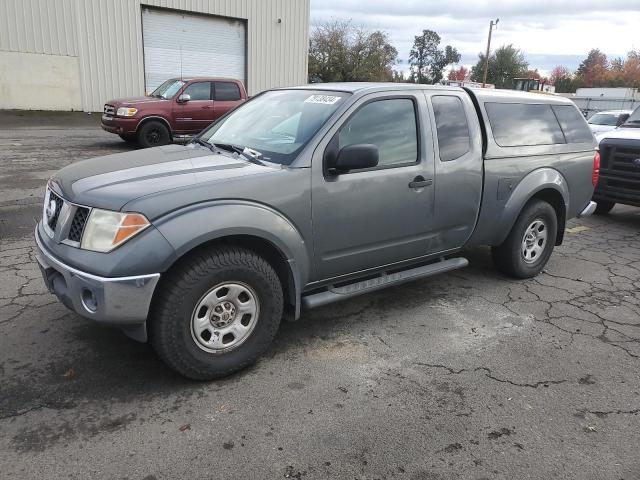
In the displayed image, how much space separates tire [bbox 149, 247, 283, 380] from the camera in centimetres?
293

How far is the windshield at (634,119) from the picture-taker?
8320 mm

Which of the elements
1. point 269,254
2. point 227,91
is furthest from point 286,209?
point 227,91

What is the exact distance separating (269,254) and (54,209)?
1394mm

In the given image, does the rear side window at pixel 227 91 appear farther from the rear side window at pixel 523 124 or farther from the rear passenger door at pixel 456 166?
the rear passenger door at pixel 456 166

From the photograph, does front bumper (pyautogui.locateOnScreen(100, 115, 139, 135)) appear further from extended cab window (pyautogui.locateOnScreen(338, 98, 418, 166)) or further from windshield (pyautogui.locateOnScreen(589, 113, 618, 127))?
windshield (pyautogui.locateOnScreen(589, 113, 618, 127))

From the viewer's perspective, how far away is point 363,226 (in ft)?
12.2

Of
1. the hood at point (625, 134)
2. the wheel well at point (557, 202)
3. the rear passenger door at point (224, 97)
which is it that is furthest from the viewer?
the rear passenger door at point (224, 97)

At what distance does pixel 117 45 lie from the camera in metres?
21.3

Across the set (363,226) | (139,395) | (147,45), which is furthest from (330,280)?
(147,45)

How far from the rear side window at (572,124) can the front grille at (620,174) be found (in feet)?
7.86

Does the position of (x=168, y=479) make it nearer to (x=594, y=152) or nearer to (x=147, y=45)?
(x=594, y=152)

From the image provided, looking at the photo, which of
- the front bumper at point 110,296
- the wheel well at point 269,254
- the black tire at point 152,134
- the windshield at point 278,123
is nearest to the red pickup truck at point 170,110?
the black tire at point 152,134


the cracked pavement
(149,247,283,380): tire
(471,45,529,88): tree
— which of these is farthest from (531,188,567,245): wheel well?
(471,45,529,88): tree

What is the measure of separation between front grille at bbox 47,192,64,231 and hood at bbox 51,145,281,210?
0.21 feet
